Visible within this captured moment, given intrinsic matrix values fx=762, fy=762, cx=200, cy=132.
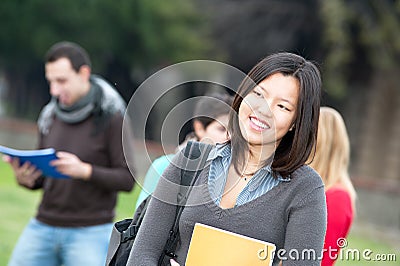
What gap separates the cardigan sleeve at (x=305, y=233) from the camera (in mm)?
2303

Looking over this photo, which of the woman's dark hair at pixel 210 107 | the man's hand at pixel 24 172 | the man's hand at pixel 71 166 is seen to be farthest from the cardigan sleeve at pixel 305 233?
the man's hand at pixel 24 172

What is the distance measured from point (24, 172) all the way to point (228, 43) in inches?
501

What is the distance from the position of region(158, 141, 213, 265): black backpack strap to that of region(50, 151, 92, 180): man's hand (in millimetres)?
1672

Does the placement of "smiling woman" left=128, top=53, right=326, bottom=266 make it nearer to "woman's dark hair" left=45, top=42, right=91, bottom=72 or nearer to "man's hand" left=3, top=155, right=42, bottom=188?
"man's hand" left=3, top=155, right=42, bottom=188

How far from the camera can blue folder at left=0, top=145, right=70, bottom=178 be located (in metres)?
3.99

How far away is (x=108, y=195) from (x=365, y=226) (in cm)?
824

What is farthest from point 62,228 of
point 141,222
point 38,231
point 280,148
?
point 280,148

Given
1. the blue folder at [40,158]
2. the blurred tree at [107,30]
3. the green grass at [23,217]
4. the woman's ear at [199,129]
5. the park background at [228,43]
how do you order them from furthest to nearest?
the blurred tree at [107,30], the park background at [228,43], the green grass at [23,217], the blue folder at [40,158], the woman's ear at [199,129]

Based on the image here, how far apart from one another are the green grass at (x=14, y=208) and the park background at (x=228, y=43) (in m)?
4.30

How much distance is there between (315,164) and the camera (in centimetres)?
372

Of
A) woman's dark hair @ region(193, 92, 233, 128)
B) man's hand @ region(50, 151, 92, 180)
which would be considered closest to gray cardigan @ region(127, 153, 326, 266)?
woman's dark hair @ region(193, 92, 233, 128)

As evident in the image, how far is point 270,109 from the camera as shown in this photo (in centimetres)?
238

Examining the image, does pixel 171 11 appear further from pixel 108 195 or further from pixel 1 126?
pixel 108 195

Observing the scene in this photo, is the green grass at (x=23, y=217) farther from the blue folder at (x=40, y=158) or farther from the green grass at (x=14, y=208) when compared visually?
the blue folder at (x=40, y=158)
